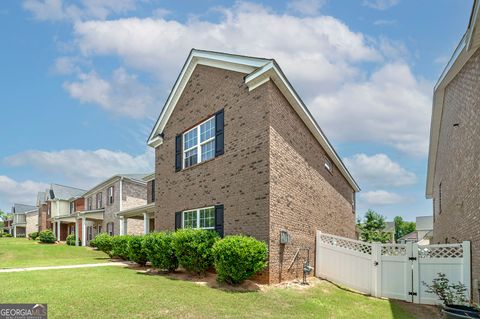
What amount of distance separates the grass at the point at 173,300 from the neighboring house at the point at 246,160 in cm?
177

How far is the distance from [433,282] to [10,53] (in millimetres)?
16348

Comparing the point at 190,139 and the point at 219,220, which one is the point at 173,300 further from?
the point at 190,139

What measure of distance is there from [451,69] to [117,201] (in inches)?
1102

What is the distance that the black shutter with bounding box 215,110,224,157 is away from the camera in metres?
13.8

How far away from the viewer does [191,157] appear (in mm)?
15938

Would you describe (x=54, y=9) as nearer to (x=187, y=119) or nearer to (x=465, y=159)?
(x=187, y=119)

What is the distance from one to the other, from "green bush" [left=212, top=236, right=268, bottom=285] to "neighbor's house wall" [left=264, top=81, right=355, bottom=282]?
807 millimetres

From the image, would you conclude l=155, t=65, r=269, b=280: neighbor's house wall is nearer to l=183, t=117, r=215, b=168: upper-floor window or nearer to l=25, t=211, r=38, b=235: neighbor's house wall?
l=183, t=117, r=215, b=168: upper-floor window

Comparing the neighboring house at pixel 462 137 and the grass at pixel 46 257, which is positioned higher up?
the neighboring house at pixel 462 137

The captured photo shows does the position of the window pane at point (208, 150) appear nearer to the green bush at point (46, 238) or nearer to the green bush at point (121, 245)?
the green bush at point (121, 245)

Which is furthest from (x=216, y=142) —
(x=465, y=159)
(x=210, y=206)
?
(x=465, y=159)

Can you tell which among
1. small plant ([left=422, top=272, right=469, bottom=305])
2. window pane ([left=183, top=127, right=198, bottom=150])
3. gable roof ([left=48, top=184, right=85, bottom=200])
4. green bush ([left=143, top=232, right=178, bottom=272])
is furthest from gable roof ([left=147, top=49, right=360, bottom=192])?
gable roof ([left=48, top=184, right=85, bottom=200])

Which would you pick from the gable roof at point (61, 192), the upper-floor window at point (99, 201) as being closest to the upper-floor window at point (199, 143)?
the upper-floor window at point (99, 201)

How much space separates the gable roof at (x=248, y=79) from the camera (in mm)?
12055
